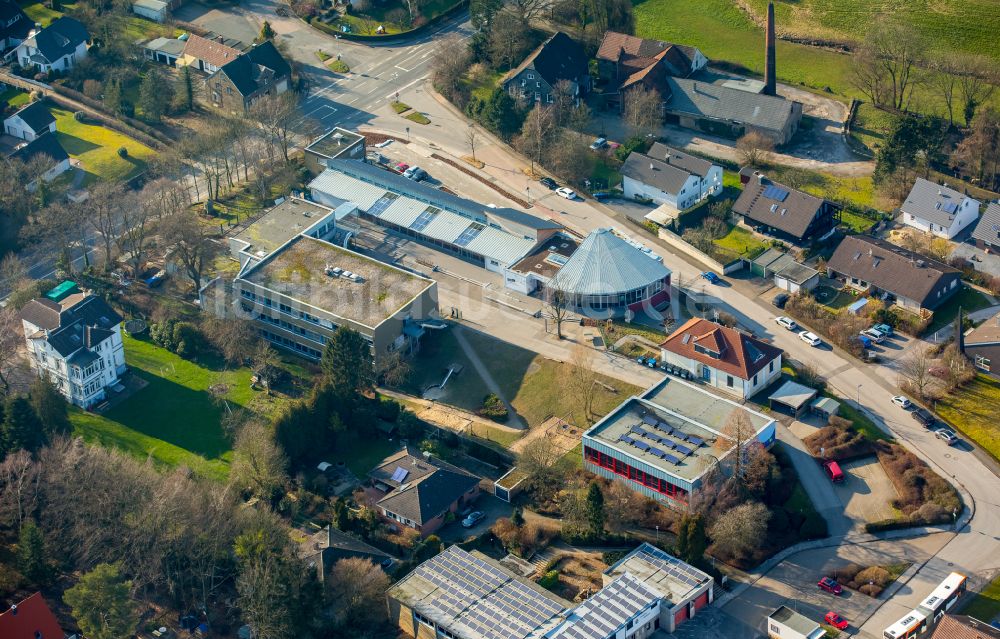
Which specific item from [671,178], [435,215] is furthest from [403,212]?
[671,178]

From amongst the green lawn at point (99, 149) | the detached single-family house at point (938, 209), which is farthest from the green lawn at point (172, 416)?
the detached single-family house at point (938, 209)

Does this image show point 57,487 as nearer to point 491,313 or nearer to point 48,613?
point 48,613

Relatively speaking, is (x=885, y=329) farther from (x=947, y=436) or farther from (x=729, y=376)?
(x=729, y=376)

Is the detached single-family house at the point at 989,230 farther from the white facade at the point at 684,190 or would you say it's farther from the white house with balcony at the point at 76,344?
the white house with balcony at the point at 76,344

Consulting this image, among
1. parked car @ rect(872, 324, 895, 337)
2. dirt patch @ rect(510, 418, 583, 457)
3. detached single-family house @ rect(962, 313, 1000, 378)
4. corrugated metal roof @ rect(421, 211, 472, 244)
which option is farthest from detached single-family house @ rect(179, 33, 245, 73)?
detached single-family house @ rect(962, 313, 1000, 378)

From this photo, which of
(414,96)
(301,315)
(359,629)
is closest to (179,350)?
(301,315)

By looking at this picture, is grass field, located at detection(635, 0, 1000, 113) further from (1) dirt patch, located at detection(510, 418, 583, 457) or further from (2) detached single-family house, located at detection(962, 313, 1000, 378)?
(1) dirt patch, located at detection(510, 418, 583, 457)
